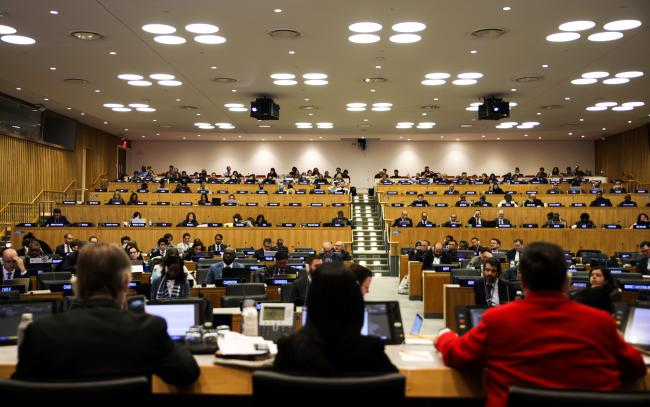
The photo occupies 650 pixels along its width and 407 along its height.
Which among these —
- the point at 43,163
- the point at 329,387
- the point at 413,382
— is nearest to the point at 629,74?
the point at 413,382

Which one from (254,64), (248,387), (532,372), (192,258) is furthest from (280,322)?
(254,64)

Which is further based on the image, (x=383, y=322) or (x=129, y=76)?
(x=129, y=76)

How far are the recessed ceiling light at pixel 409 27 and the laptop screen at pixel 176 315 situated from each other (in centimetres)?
906

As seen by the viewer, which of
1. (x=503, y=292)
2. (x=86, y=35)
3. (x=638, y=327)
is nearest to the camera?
(x=638, y=327)

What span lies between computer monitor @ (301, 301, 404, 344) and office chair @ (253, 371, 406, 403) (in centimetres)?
178

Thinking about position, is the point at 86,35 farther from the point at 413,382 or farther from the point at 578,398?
the point at 578,398

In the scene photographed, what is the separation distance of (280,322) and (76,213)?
18381 millimetres

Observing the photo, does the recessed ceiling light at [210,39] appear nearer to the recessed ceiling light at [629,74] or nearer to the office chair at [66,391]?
the recessed ceiling light at [629,74]

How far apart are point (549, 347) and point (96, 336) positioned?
1.74 meters

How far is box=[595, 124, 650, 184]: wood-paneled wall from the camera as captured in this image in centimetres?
2773

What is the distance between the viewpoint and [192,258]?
14.8 meters


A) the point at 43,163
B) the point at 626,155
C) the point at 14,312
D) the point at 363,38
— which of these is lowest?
the point at 14,312

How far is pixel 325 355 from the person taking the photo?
8.66ft

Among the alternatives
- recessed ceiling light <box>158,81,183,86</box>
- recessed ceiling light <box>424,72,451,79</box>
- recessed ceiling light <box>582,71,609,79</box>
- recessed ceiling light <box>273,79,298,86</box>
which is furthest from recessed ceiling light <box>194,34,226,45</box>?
recessed ceiling light <box>582,71,609,79</box>
